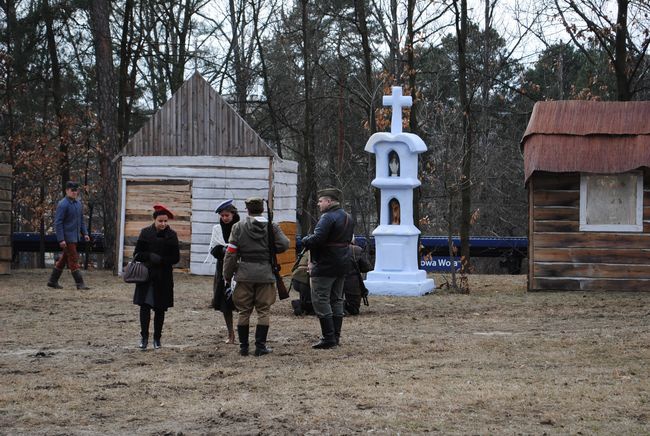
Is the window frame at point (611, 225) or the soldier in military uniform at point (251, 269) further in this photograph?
the window frame at point (611, 225)

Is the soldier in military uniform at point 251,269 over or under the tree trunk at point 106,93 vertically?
under

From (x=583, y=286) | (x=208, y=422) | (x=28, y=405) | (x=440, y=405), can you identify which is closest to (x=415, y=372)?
(x=440, y=405)

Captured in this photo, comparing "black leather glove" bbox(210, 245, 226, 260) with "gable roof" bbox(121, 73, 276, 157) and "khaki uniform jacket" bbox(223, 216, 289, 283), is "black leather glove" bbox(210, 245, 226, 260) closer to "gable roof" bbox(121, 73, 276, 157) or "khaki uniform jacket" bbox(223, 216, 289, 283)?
"khaki uniform jacket" bbox(223, 216, 289, 283)

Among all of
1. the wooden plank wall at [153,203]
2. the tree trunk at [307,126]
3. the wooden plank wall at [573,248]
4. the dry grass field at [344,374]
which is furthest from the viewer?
the tree trunk at [307,126]

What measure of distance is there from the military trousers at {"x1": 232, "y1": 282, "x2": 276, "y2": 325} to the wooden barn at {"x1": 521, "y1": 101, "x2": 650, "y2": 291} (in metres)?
9.05

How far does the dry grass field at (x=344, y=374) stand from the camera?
7797mm

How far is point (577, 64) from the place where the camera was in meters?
43.8

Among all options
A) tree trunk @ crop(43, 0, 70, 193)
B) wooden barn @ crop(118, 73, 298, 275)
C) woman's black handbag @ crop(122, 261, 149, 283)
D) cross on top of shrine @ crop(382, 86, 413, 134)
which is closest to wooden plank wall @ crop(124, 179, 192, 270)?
wooden barn @ crop(118, 73, 298, 275)

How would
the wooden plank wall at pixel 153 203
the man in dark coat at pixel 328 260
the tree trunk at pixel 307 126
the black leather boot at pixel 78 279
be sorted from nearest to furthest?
the man in dark coat at pixel 328 260
the black leather boot at pixel 78 279
the wooden plank wall at pixel 153 203
the tree trunk at pixel 307 126

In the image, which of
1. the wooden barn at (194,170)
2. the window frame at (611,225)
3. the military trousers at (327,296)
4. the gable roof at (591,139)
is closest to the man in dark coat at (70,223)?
the wooden barn at (194,170)

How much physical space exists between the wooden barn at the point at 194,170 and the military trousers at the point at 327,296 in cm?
1158

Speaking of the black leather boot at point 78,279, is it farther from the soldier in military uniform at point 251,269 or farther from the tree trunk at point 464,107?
the tree trunk at point 464,107

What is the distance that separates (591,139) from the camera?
19.4 m

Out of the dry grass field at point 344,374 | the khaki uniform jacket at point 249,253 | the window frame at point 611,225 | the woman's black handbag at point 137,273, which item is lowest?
the dry grass field at point 344,374
